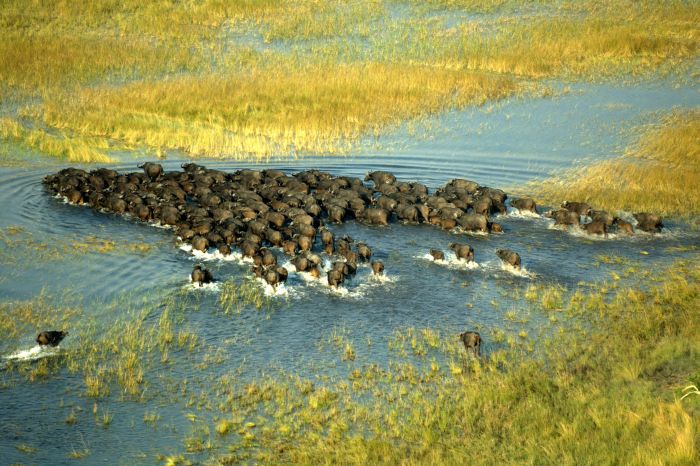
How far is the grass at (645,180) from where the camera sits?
78.2 feet

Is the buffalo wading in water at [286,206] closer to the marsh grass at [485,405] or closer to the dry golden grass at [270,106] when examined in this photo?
the marsh grass at [485,405]

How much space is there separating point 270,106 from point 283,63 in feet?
22.3

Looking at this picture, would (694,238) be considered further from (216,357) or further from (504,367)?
(216,357)

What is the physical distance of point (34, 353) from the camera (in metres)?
14.9

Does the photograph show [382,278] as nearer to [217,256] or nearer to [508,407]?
[217,256]

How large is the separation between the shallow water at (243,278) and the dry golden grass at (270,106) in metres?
2.69

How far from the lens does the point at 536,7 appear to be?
169ft

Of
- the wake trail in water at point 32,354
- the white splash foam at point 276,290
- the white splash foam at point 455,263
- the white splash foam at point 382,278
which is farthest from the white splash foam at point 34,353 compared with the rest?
the white splash foam at point 455,263

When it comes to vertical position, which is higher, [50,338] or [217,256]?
[217,256]

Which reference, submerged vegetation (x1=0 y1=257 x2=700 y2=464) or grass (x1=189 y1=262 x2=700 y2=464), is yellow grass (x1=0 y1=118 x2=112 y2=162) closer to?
submerged vegetation (x1=0 y1=257 x2=700 y2=464)

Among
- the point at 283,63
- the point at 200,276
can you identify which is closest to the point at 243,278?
the point at 200,276

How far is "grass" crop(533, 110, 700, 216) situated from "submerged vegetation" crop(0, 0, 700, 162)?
7.63 metres

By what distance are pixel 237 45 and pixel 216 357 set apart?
30.4 metres

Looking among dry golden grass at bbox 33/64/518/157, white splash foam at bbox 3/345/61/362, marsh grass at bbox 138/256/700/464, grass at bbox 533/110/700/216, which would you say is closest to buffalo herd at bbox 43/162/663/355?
grass at bbox 533/110/700/216
